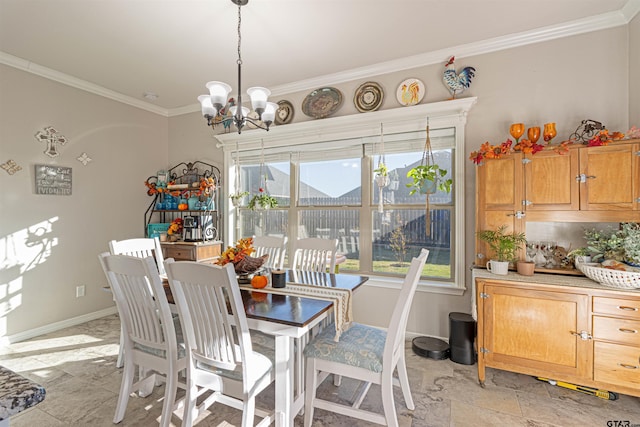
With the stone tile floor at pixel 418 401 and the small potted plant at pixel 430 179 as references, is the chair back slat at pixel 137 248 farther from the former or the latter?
the small potted plant at pixel 430 179

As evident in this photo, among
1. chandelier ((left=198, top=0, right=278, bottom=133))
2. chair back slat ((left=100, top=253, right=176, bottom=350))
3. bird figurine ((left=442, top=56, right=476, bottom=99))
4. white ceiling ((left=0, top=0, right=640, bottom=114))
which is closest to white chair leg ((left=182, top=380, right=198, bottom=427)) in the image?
chair back slat ((left=100, top=253, right=176, bottom=350))

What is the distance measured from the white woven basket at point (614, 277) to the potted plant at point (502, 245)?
0.45 metres

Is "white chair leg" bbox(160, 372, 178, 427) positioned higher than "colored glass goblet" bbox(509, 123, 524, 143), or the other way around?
"colored glass goblet" bbox(509, 123, 524, 143)

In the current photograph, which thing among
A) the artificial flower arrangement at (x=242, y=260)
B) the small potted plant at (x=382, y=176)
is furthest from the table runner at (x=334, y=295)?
the small potted plant at (x=382, y=176)

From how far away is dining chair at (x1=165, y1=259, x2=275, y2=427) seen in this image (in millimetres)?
1475

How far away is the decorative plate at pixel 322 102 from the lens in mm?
3484

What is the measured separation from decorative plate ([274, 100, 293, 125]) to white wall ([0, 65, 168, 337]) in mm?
2050

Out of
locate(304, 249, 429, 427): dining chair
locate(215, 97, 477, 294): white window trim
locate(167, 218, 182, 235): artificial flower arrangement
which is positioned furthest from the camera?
locate(167, 218, 182, 235): artificial flower arrangement

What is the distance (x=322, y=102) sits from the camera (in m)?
3.56

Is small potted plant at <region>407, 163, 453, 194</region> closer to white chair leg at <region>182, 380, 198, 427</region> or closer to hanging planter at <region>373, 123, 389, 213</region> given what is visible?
hanging planter at <region>373, 123, 389, 213</region>

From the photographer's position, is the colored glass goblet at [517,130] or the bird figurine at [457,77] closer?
the colored glass goblet at [517,130]

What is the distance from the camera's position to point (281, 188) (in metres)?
3.99

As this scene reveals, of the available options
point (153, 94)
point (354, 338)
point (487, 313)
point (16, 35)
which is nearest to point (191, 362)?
point (354, 338)

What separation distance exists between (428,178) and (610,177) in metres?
1.31
